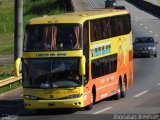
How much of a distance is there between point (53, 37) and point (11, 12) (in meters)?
97.8

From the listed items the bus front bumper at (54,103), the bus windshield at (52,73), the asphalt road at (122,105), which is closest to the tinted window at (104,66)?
the asphalt road at (122,105)

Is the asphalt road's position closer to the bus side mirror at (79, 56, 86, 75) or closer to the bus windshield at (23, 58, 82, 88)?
the bus windshield at (23, 58, 82, 88)

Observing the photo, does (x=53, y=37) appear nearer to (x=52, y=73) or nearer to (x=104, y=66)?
(x=52, y=73)

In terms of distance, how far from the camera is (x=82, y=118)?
69.6ft

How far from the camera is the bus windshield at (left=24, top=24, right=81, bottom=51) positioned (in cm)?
2302

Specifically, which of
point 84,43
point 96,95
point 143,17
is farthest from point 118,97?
point 143,17

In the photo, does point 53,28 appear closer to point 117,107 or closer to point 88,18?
point 88,18

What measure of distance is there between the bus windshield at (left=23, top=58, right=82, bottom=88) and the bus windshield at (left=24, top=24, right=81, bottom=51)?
18.7 inches

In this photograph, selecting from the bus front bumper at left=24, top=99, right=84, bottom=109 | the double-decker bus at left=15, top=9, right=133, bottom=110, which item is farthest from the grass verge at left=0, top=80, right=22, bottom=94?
the bus front bumper at left=24, top=99, right=84, bottom=109

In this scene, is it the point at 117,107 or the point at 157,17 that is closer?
the point at 117,107

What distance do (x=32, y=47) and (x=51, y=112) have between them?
2632mm

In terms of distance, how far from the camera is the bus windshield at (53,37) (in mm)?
23016

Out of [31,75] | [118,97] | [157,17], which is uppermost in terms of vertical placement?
[31,75]

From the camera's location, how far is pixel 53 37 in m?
23.1
